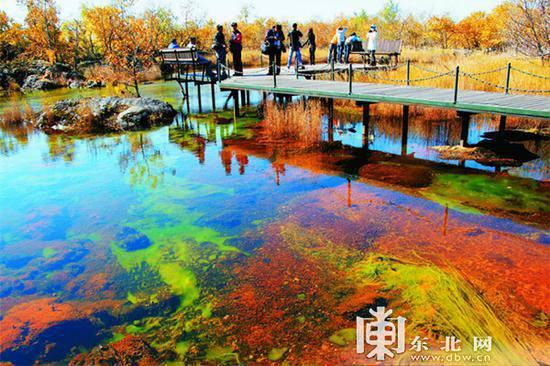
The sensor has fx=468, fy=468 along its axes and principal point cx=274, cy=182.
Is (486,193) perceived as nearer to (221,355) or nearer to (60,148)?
(221,355)

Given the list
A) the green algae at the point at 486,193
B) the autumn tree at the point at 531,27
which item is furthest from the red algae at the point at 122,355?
the autumn tree at the point at 531,27

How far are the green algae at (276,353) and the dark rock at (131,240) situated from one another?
2.93m

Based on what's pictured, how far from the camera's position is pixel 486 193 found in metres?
7.95

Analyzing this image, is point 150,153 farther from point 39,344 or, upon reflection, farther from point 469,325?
point 469,325

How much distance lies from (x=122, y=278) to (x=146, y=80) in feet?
74.8

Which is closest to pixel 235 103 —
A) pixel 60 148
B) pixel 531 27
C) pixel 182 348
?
pixel 60 148

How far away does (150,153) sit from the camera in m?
11.7

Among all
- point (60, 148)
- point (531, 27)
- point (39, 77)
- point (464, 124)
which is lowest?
point (60, 148)

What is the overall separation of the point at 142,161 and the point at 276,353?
7.67 meters

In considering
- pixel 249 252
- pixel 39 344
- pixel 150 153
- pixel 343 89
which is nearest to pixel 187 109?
pixel 150 153

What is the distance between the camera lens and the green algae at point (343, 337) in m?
4.42

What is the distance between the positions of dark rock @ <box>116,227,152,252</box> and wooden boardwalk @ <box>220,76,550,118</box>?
6412 millimetres

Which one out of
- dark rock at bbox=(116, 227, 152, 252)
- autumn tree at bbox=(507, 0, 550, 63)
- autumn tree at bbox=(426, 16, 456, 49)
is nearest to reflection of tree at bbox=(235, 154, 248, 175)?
dark rock at bbox=(116, 227, 152, 252)

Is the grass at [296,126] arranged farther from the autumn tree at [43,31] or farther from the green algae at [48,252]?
the autumn tree at [43,31]
